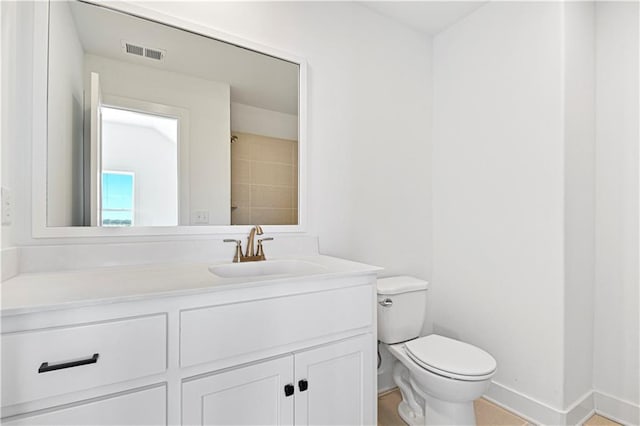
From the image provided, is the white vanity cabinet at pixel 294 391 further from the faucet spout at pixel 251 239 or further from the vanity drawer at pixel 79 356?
the faucet spout at pixel 251 239

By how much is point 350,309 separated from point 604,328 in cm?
158

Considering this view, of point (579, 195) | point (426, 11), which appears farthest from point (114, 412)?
point (426, 11)

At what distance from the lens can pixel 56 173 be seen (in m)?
1.23

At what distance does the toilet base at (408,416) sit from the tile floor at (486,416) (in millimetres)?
31

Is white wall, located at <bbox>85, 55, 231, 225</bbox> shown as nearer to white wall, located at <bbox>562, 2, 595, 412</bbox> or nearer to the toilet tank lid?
the toilet tank lid

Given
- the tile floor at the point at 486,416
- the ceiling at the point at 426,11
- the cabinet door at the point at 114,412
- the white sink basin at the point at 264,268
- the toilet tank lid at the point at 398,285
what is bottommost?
the tile floor at the point at 486,416

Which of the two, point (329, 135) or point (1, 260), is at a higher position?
point (329, 135)

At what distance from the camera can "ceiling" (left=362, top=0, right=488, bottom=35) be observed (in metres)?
1.98

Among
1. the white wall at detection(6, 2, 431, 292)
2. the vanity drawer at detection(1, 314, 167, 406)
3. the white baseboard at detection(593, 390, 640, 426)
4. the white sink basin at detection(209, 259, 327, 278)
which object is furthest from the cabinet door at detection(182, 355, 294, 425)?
the white baseboard at detection(593, 390, 640, 426)

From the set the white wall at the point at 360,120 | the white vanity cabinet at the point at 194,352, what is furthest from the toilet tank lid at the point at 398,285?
the white vanity cabinet at the point at 194,352

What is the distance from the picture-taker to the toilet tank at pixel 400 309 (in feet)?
5.66

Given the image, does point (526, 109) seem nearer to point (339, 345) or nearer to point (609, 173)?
point (609, 173)

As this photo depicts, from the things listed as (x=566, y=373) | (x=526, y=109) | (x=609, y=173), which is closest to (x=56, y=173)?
(x=526, y=109)

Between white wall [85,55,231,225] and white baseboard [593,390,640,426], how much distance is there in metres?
2.23
